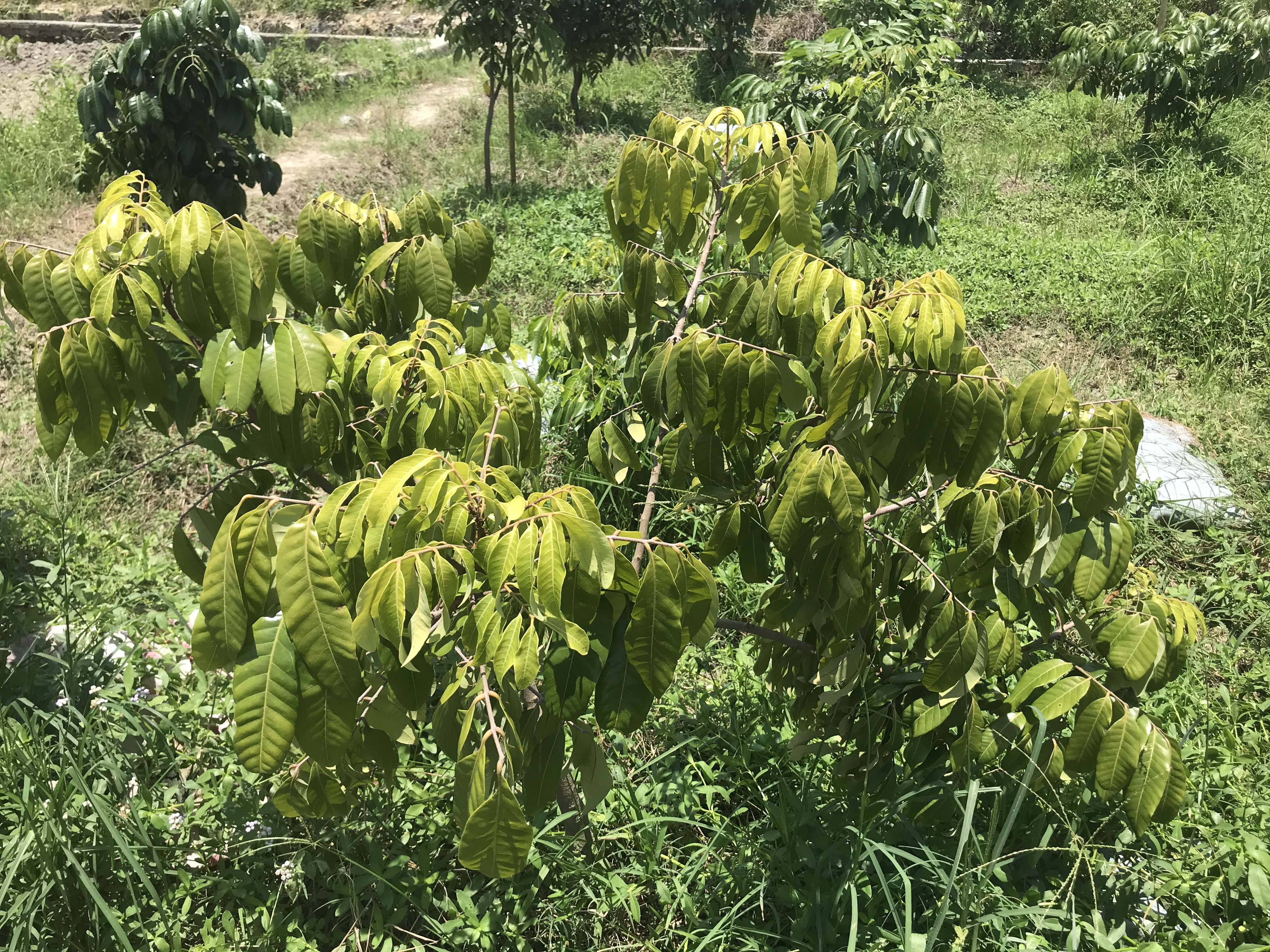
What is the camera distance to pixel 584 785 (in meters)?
1.43

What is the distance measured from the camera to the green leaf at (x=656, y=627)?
3.86ft

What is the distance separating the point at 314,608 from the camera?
3.41ft

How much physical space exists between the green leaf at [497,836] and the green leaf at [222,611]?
36 centimetres

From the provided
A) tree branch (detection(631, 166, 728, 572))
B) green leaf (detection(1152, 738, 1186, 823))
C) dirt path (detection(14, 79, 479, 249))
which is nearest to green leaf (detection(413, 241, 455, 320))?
tree branch (detection(631, 166, 728, 572))

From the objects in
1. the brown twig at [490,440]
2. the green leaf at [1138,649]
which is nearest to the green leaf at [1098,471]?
the green leaf at [1138,649]

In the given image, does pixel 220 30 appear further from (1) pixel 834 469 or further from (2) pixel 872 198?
(1) pixel 834 469

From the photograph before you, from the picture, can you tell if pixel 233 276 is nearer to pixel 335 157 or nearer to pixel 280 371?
pixel 280 371

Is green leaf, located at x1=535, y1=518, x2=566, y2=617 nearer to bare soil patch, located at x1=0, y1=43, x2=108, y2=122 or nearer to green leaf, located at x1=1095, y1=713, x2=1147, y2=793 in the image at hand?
green leaf, located at x1=1095, y1=713, x2=1147, y2=793

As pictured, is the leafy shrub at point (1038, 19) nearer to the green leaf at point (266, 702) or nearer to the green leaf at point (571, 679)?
the green leaf at point (571, 679)

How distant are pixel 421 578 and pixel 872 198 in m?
3.44

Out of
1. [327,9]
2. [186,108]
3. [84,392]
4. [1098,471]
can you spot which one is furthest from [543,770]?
[327,9]

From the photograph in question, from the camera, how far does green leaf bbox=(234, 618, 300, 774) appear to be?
107cm

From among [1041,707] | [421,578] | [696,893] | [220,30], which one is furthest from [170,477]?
[1041,707]

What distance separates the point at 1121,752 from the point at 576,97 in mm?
8168
